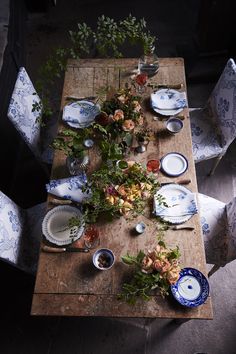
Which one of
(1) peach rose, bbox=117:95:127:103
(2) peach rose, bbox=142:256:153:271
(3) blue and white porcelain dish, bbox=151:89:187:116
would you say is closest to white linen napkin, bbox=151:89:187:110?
(3) blue and white porcelain dish, bbox=151:89:187:116

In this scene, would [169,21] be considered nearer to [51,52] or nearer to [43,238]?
[51,52]

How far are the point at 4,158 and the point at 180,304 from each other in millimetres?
1909

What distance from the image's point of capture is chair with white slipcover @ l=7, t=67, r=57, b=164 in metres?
2.20

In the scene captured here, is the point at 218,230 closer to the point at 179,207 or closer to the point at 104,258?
the point at 179,207

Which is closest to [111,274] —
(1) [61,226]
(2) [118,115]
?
(1) [61,226]

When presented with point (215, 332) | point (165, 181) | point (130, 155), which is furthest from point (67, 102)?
point (215, 332)

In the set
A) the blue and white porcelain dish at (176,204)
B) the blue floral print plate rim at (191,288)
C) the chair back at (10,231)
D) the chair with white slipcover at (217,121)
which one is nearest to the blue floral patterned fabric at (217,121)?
the chair with white slipcover at (217,121)

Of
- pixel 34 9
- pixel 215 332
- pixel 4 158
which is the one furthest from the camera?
pixel 34 9

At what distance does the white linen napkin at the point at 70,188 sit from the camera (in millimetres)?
1896

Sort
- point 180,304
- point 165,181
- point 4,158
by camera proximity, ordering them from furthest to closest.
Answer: point 4,158, point 165,181, point 180,304

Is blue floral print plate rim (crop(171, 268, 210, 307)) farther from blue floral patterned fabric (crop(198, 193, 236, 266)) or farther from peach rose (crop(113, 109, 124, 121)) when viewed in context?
peach rose (crop(113, 109, 124, 121))

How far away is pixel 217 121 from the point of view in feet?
8.23

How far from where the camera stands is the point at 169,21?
4.04m

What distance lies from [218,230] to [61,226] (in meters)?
0.97
